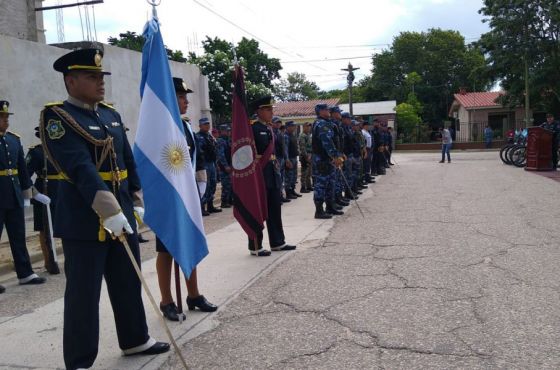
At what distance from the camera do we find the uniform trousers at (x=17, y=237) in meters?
6.18

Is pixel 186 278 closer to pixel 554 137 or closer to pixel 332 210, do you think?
pixel 332 210

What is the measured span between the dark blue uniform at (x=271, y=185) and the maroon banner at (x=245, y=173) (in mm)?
328

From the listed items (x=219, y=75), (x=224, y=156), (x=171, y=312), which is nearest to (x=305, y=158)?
(x=224, y=156)

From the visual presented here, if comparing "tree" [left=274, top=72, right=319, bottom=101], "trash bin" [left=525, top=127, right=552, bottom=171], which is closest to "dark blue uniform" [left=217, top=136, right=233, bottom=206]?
"trash bin" [left=525, top=127, right=552, bottom=171]

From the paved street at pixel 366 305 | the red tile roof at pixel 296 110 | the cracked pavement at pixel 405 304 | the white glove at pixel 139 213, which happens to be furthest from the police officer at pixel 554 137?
the red tile roof at pixel 296 110

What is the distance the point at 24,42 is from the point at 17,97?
122 cm

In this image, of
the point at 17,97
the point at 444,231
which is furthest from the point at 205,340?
the point at 17,97

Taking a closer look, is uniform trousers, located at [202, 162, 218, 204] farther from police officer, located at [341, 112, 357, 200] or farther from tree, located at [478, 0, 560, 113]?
tree, located at [478, 0, 560, 113]

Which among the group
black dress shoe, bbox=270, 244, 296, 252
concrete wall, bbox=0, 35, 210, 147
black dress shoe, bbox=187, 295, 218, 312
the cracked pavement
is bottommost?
the cracked pavement

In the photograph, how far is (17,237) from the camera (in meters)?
6.22

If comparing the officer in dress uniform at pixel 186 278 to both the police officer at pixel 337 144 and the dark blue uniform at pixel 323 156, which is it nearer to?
the dark blue uniform at pixel 323 156

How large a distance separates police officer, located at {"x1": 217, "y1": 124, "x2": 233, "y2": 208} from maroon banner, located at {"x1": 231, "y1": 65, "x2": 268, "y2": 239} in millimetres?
4572

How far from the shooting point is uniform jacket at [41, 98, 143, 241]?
3.27m

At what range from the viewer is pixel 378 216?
962 cm
